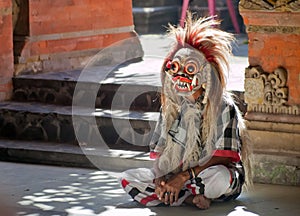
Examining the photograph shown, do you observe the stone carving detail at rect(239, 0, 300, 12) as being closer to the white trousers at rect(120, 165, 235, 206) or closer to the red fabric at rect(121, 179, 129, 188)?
the white trousers at rect(120, 165, 235, 206)

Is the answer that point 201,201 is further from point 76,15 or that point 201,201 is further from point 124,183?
point 76,15

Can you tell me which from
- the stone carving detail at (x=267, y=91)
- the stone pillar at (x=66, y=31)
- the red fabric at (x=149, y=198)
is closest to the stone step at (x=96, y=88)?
the stone pillar at (x=66, y=31)

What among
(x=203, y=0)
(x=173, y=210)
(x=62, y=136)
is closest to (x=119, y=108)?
(x=62, y=136)

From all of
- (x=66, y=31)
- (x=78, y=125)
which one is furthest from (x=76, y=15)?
(x=78, y=125)

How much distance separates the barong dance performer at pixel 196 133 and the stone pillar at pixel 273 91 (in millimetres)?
643

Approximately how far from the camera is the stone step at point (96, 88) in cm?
976

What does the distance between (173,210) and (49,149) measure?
7.60 ft

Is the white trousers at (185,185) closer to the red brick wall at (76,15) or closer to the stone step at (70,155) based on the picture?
the stone step at (70,155)

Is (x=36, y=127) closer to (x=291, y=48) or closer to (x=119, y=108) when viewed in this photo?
(x=119, y=108)

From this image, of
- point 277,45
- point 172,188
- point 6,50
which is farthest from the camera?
point 6,50

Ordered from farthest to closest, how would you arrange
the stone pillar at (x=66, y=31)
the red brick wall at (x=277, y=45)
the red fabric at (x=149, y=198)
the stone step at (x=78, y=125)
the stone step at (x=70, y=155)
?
the stone pillar at (x=66, y=31) → the stone step at (x=78, y=125) → the stone step at (x=70, y=155) → the red brick wall at (x=277, y=45) → the red fabric at (x=149, y=198)

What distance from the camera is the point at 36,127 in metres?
9.77

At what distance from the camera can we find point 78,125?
9492 millimetres

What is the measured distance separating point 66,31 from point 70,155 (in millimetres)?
2611
